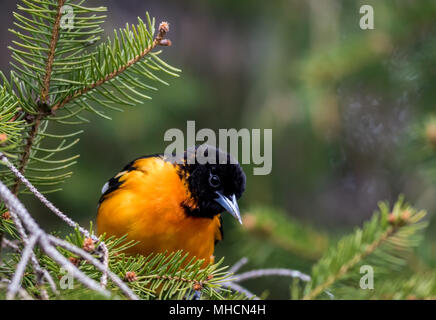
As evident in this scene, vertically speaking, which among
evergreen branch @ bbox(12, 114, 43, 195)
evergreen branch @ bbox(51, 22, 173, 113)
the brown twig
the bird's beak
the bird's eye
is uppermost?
evergreen branch @ bbox(51, 22, 173, 113)

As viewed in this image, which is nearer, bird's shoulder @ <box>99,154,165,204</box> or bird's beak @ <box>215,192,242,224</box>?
bird's beak @ <box>215,192,242,224</box>

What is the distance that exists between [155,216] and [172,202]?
0.17 metres

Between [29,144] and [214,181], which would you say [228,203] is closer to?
[214,181]

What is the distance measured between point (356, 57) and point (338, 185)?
2648 millimetres

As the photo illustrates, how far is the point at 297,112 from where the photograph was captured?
15.9ft

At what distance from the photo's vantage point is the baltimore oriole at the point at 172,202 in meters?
2.91

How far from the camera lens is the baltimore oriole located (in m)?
2.91

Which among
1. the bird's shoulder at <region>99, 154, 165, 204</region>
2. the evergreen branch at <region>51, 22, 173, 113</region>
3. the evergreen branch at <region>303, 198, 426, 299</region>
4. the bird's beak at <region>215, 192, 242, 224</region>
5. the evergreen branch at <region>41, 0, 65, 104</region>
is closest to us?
the evergreen branch at <region>41, 0, 65, 104</region>

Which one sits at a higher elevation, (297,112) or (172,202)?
(297,112)

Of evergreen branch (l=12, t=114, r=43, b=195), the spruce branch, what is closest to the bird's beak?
the spruce branch

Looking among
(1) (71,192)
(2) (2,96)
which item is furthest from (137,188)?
(1) (71,192)

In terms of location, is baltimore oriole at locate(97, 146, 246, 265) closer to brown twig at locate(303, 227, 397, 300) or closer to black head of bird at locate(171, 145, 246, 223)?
black head of bird at locate(171, 145, 246, 223)

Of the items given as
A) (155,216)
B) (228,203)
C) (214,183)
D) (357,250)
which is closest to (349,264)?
(357,250)
